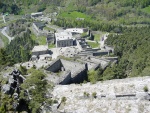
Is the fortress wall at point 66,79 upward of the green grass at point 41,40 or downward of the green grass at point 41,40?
upward

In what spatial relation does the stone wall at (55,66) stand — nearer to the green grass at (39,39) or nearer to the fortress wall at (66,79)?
the fortress wall at (66,79)

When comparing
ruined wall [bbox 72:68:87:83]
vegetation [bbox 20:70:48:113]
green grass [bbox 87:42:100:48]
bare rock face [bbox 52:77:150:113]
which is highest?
vegetation [bbox 20:70:48:113]

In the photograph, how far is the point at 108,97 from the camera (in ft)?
97.9

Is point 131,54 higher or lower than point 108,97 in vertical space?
lower

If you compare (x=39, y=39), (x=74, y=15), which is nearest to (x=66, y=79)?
(x=39, y=39)

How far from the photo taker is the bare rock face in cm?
2795

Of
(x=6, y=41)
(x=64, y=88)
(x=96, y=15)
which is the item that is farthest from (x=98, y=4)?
(x=64, y=88)

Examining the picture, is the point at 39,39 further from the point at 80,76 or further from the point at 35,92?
the point at 35,92

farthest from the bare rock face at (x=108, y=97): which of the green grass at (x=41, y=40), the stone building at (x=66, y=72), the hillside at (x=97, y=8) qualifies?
the hillside at (x=97, y=8)

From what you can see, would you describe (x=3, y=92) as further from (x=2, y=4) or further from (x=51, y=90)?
(x=2, y=4)

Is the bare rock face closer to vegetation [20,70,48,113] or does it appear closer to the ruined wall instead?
vegetation [20,70,48,113]

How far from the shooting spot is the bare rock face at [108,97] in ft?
91.7

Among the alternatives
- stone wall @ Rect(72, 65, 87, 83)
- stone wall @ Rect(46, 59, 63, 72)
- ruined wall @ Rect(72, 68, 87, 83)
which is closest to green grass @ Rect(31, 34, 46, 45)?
stone wall @ Rect(46, 59, 63, 72)

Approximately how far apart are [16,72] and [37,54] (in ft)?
134
